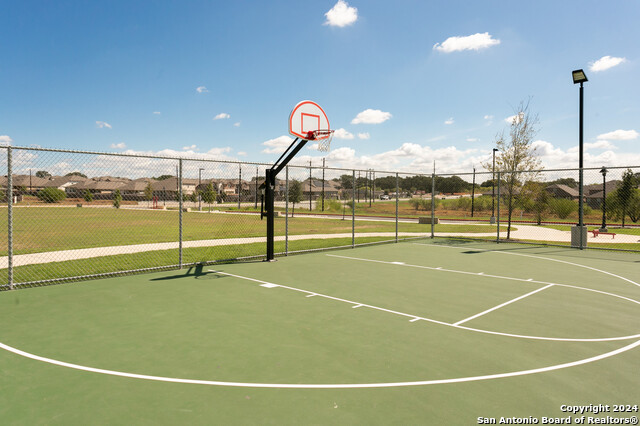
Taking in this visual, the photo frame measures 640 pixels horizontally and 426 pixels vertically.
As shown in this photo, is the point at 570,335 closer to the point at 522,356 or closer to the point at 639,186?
the point at 522,356

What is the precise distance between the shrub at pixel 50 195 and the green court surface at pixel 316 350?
217 inches

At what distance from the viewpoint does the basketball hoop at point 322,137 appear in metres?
11.7

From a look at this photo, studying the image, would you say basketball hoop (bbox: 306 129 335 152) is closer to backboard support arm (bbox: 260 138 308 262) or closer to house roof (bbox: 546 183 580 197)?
backboard support arm (bbox: 260 138 308 262)

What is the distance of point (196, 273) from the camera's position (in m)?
10.3

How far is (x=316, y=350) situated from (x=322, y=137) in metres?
8.13

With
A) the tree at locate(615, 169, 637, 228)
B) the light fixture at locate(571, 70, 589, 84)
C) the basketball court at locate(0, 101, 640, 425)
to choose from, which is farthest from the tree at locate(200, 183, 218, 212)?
the tree at locate(615, 169, 637, 228)

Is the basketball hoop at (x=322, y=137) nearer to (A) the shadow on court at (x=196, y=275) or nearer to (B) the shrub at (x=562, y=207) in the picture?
(A) the shadow on court at (x=196, y=275)

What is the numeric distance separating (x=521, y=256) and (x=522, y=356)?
996 centimetres

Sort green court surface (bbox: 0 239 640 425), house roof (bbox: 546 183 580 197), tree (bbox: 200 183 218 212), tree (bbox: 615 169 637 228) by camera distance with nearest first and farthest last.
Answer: green court surface (bbox: 0 239 640 425) → tree (bbox: 615 169 637 228) → tree (bbox: 200 183 218 212) → house roof (bbox: 546 183 580 197)

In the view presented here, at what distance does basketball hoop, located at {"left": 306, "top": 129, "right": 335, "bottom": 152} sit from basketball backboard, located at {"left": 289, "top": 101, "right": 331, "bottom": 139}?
16 centimetres

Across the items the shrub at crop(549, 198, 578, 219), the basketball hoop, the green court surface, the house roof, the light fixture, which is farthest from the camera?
the house roof

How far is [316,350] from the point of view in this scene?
5.12 metres

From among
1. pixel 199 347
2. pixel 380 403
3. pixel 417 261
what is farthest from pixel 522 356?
pixel 417 261

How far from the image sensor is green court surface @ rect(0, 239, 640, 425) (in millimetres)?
3730
